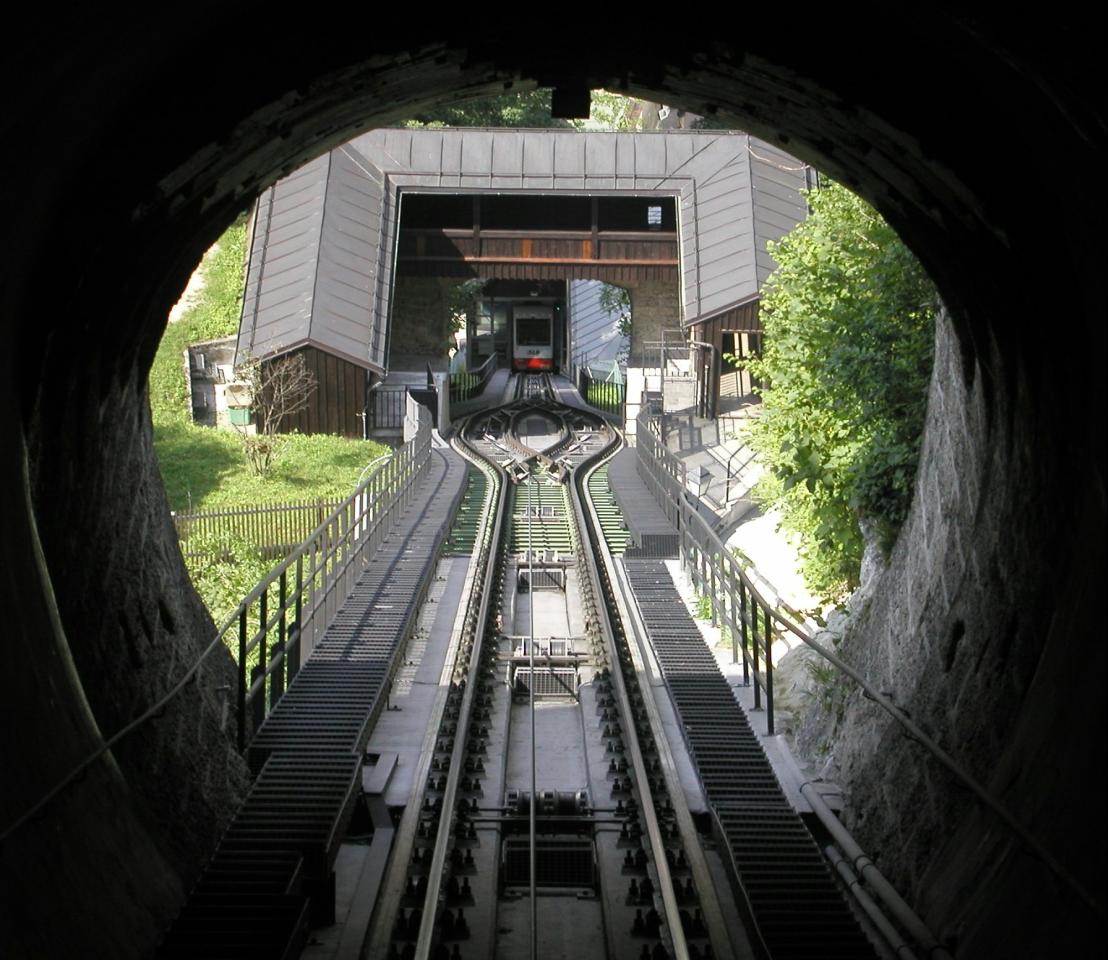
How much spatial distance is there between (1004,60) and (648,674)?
8761mm

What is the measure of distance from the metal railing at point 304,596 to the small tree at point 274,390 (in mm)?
4627

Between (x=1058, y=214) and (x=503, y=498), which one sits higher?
(x=1058, y=214)

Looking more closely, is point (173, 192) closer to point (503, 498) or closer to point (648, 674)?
point (648, 674)

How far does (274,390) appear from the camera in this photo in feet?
95.3

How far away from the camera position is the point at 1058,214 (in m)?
4.98

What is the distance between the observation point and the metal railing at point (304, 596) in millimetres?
9344

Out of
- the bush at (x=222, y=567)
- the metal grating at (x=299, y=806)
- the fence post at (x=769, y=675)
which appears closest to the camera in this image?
the metal grating at (x=299, y=806)

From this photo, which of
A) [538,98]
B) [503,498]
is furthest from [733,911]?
[538,98]

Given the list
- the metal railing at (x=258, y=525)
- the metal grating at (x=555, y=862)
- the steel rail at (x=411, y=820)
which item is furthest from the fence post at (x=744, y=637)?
the metal railing at (x=258, y=525)

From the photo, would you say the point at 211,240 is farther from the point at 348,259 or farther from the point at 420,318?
the point at 420,318

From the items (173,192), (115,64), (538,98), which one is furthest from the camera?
(538,98)

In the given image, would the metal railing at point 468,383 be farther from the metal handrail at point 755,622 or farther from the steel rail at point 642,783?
the steel rail at point 642,783

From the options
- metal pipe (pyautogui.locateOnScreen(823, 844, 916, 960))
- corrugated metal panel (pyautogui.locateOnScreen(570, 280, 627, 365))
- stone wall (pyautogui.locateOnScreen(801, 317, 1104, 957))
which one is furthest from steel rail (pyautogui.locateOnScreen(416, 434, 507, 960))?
corrugated metal panel (pyautogui.locateOnScreen(570, 280, 627, 365))

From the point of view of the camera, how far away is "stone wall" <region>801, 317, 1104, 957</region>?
17.2ft
